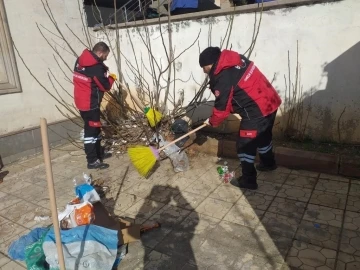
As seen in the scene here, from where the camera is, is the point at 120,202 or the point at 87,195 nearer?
the point at 87,195

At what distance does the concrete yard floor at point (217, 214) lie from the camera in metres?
2.43

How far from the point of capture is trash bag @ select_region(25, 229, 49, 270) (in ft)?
7.52

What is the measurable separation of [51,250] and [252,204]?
2121 mm

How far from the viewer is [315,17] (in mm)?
3965

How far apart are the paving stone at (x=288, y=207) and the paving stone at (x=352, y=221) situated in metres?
0.41

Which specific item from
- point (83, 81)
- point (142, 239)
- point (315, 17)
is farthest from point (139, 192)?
point (315, 17)

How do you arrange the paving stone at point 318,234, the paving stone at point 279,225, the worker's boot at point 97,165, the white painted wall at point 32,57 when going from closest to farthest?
the paving stone at point 318,234 < the paving stone at point 279,225 < the worker's boot at point 97,165 < the white painted wall at point 32,57

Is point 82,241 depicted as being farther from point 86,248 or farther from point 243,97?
point 243,97

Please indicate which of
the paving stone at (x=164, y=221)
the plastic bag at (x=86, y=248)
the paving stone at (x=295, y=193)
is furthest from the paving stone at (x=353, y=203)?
the plastic bag at (x=86, y=248)

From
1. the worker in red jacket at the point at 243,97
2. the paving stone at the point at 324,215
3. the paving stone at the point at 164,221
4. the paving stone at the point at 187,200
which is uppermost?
the worker in red jacket at the point at 243,97

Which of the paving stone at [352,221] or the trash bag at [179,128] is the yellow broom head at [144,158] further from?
the paving stone at [352,221]

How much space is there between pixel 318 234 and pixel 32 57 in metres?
5.26

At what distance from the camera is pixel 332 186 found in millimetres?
3521

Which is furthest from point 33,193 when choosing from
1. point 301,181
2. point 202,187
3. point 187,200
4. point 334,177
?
point 334,177
